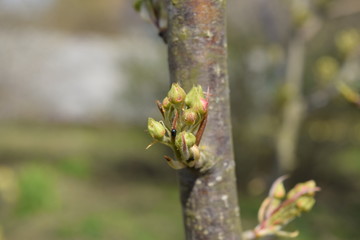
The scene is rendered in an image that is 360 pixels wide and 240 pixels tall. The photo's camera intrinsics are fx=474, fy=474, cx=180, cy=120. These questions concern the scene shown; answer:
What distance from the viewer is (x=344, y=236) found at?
18.5 feet

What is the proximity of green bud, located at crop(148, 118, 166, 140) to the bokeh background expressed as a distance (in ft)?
8.04

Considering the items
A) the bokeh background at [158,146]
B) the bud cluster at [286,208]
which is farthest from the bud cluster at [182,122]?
the bokeh background at [158,146]

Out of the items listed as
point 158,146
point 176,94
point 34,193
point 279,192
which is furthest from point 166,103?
point 158,146

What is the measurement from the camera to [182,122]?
709 mm

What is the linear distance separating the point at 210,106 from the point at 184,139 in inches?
6.1

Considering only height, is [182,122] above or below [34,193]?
above

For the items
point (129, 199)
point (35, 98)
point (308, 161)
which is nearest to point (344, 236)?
point (308, 161)

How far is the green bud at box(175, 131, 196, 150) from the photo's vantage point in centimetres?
69

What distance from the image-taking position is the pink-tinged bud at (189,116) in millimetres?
680

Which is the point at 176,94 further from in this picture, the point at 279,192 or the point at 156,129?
the point at 279,192

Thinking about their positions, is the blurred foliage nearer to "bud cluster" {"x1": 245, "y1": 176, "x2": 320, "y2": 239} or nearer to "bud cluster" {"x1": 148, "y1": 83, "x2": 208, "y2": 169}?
"bud cluster" {"x1": 245, "y1": 176, "x2": 320, "y2": 239}

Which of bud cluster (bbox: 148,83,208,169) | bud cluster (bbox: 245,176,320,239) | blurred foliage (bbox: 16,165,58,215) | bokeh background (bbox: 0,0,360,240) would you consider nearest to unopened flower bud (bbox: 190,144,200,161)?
bud cluster (bbox: 148,83,208,169)

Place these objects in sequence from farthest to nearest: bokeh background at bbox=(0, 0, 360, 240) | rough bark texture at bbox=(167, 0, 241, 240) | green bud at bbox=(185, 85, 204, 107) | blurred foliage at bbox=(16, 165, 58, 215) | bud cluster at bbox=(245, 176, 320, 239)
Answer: blurred foliage at bbox=(16, 165, 58, 215) < bokeh background at bbox=(0, 0, 360, 240) < bud cluster at bbox=(245, 176, 320, 239) < rough bark texture at bbox=(167, 0, 241, 240) < green bud at bbox=(185, 85, 204, 107)

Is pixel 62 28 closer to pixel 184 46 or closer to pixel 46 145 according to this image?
pixel 46 145
